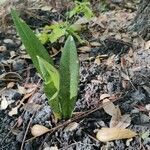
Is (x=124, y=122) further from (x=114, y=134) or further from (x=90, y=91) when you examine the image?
(x=90, y=91)

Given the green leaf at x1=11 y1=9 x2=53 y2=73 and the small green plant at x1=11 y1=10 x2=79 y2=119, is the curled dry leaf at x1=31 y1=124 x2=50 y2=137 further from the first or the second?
the green leaf at x1=11 y1=9 x2=53 y2=73

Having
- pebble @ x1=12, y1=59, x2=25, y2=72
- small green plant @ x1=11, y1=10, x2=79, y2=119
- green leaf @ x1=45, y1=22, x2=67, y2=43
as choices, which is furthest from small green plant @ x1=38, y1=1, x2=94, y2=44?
small green plant @ x1=11, y1=10, x2=79, y2=119

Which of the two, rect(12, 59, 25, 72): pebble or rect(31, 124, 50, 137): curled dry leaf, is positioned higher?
rect(12, 59, 25, 72): pebble

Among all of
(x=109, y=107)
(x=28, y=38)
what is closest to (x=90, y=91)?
(x=109, y=107)

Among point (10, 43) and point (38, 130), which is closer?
point (38, 130)

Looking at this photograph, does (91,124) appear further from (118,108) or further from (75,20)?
(75,20)

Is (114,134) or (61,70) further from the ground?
(61,70)
